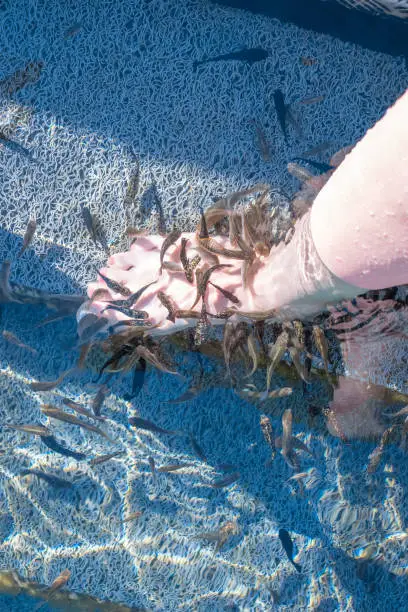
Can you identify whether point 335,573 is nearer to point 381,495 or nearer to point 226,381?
point 381,495

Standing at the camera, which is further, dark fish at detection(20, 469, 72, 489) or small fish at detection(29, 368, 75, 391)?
dark fish at detection(20, 469, 72, 489)

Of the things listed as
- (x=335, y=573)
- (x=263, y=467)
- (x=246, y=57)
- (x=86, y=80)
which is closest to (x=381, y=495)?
(x=335, y=573)

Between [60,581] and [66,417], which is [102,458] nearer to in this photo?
[66,417]

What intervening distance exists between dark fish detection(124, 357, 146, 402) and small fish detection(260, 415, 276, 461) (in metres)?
0.64

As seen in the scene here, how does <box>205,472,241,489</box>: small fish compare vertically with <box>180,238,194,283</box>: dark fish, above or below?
below

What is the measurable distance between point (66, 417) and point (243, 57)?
1.93 metres

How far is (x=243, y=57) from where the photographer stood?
2668mm

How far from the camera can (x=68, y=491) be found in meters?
2.82

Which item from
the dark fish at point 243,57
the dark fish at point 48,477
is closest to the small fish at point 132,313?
the dark fish at point 48,477

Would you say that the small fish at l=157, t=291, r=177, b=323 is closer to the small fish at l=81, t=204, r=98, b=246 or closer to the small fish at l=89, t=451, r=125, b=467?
the small fish at l=81, t=204, r=98, b=246

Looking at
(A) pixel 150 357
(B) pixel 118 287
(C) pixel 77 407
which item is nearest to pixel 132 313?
(B) pixel 118 287

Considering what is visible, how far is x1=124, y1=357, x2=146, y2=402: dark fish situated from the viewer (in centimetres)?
267

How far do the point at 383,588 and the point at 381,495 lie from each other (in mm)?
525

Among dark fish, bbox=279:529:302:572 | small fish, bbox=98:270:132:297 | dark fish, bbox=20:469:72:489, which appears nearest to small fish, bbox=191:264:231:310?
small fish, bbox=98:270:132:297
